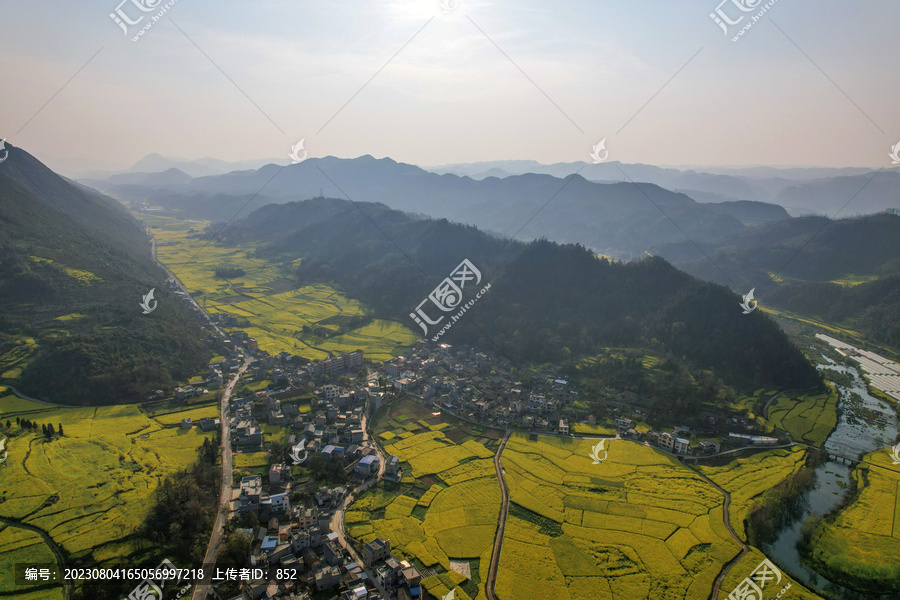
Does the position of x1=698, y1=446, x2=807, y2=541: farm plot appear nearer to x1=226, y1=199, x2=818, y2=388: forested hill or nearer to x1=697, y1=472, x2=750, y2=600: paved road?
x1=697, y1=472, x2=750, y2=600: paved road

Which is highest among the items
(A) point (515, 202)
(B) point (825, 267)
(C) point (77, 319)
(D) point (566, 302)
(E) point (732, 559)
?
(A) point (515, 202)

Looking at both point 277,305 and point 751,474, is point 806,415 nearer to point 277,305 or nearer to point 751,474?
point 751,474

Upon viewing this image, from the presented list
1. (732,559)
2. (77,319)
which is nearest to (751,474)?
(732,559)

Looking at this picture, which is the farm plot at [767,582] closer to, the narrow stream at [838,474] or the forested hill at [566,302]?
the narrow stream at [838,474]

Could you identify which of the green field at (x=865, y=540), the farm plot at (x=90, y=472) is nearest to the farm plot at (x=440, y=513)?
the farm plot at (x=90, y=472)

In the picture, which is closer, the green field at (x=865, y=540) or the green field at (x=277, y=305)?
the green field at (x=865, y=540)

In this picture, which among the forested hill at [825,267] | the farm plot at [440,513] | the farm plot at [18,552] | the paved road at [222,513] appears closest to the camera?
the farm plot at [18,552]
